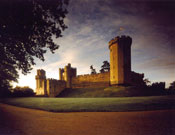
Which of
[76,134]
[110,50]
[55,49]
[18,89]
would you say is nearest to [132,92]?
[110,50]

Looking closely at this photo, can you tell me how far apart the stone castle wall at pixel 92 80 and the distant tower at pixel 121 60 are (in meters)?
4.23

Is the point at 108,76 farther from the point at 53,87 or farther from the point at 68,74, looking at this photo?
the point at 53,87

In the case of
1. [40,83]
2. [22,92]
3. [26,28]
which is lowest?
[22,92]

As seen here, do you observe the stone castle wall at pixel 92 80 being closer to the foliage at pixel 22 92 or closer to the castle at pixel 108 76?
the castle at pixel 108 76

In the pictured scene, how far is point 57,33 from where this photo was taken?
7.56 m

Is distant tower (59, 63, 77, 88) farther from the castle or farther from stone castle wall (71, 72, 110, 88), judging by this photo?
stone castle wall (71, 72, 110, 88)

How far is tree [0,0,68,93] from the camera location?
566cm

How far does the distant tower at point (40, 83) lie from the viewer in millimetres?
36156

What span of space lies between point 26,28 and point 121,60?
2467 centimetres

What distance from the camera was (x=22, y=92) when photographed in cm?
3225

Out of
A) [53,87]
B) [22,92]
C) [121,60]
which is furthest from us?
[53,87]

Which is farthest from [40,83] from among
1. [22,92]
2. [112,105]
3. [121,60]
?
[112,105]

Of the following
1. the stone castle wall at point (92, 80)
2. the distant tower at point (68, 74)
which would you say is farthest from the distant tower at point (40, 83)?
the stone castle wall at point (92, 80)

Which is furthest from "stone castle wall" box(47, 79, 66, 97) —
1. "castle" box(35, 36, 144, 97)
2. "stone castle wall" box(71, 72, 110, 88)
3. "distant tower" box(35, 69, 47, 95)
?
"stone castle wall" box(71, 72, 110, 88)
